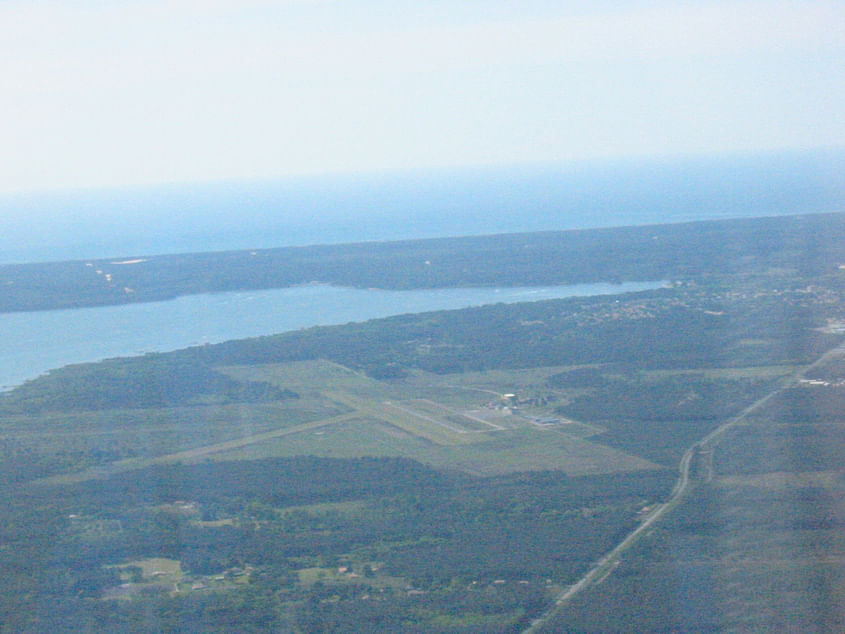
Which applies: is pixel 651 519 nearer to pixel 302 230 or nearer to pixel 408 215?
pixel 302 230

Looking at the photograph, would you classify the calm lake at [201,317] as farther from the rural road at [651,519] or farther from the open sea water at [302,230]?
the rural road at [651,519]

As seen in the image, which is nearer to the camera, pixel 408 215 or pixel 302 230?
pixel 302 230

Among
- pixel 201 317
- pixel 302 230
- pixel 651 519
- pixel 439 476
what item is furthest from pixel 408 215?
pixel 651 519

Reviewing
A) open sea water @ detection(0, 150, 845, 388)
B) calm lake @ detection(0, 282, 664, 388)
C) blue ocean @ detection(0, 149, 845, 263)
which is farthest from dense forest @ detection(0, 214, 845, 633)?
blue ocean @ detection(0, 149, 845, 263)

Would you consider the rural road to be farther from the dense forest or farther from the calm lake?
the calm lake

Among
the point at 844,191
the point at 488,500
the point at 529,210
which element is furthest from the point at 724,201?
the point at 488,500

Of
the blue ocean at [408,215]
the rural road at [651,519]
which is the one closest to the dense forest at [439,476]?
the rural road at [651,519]
